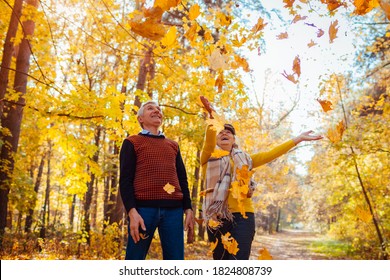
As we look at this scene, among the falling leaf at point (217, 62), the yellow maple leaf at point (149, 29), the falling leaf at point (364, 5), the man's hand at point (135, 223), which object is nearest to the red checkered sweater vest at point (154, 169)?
the man's hand at point (135, 223)

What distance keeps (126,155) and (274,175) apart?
15.3 meters

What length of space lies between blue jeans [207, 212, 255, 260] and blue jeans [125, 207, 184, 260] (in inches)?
15.2

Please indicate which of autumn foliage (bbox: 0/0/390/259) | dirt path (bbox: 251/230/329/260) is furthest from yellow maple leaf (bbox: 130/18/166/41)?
dirt path (bbox: 251/230/329/260)

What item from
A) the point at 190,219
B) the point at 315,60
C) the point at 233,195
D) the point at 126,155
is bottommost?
the point at 190,219

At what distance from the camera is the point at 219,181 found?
124 inches

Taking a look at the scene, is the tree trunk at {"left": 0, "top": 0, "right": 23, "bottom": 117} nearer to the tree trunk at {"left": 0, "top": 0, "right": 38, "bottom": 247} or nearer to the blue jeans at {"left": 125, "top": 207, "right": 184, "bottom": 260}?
the tree trunk at {"left": 0, "top": 0, "right": 38, "bottom": 247}

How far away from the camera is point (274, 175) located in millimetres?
17250

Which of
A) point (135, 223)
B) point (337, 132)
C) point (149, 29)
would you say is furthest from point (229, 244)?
point (337, 132)

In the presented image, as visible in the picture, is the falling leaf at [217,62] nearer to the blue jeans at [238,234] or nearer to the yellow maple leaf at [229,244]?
the blue jeans at [238,234]

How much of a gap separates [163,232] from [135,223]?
0.83 feet

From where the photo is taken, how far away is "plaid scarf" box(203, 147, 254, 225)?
299 centimetres

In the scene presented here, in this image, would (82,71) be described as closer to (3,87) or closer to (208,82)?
(208,82)

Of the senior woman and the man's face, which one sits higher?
the man's face

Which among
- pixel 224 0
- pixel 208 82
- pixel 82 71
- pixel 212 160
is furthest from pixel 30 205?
pixel 212 160
